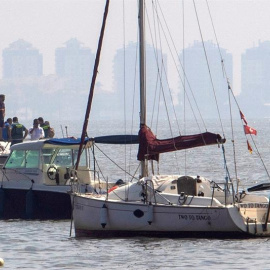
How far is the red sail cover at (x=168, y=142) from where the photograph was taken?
34562mm

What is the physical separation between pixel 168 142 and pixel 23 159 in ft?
28.6

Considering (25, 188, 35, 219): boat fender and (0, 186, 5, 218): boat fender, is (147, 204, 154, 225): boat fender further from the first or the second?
(0, 186, 5, 218): boat fender

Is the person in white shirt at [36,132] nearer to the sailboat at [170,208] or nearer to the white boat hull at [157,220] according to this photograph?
the sailboat at [170,208]

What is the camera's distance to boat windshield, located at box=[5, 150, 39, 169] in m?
42.2

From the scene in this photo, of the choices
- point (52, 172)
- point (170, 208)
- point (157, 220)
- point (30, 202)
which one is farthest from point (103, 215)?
point (52, 172)

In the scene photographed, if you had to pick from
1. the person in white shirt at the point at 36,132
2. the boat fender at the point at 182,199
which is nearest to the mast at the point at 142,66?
the boat fender at the point at 182,199

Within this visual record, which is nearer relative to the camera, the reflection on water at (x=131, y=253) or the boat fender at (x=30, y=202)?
the reflection on water at (x=131, y=253)

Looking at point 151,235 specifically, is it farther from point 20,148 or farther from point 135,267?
point 20,148

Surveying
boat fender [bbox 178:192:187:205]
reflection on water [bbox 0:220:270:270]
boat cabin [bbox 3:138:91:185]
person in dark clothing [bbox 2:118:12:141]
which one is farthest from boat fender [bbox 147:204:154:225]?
person in dark clothing [bbox 2:118:12:141]

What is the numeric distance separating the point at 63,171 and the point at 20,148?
5.96ft

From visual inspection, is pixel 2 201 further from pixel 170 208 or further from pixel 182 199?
pixel 170 208

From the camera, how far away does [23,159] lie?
42.6 metres

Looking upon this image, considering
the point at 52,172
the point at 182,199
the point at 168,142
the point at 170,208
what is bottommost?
the point at 170,208

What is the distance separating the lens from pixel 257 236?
108ft
